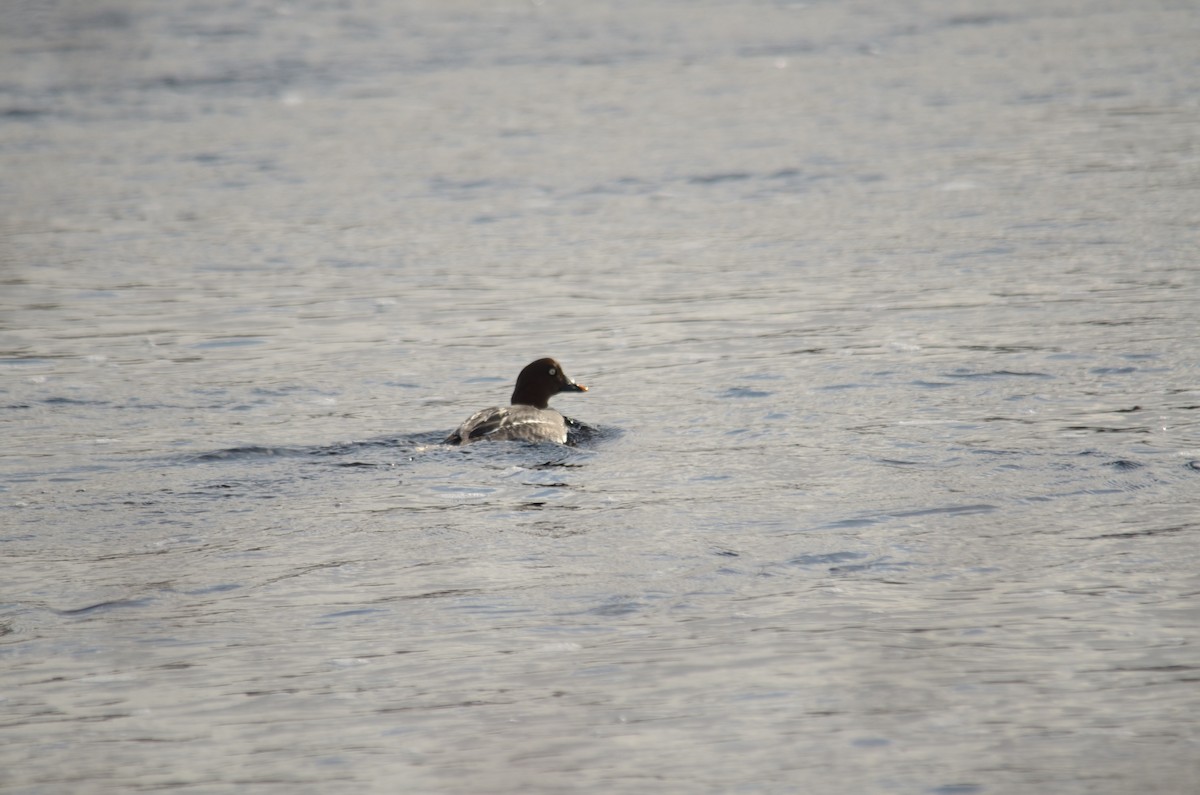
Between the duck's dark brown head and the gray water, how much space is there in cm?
36

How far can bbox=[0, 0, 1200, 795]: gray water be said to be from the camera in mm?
6402

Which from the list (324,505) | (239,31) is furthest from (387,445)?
(239,31)

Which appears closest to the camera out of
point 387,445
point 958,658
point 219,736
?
point 219,736

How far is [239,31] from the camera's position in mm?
32281

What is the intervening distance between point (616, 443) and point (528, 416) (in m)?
0.65

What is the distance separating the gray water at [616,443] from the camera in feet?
21.0

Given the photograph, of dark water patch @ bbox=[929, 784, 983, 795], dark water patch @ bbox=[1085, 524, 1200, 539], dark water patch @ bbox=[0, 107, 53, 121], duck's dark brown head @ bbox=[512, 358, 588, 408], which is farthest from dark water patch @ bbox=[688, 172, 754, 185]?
dark water patch @ bbox=[929, 784, 983, 795]

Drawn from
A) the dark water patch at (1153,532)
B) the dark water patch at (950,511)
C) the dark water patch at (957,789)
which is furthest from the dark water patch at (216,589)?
the dark water patch at (1153,532)

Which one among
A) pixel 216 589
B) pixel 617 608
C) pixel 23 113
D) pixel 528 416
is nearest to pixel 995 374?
pixel 528 416

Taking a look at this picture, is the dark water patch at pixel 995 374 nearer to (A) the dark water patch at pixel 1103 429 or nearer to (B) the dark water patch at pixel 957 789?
A: (A) the dark water patch at pixel 1103 429

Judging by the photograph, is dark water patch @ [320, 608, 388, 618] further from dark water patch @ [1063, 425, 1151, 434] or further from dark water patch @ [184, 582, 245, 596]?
dark water patch @ [1063, 425, 1151, 434]

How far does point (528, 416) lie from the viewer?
1102cm

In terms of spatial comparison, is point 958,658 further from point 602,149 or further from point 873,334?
point 602,149

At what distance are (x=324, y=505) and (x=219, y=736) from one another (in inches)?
124
